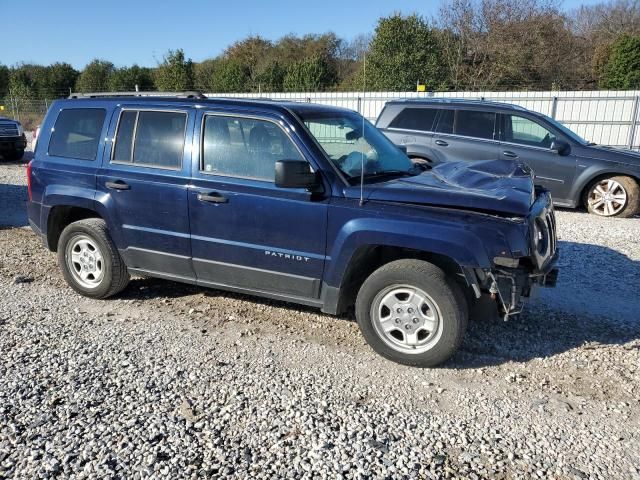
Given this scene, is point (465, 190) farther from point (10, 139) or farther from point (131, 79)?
point (131, 79)

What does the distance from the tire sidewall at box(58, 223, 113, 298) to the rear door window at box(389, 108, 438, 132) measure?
Answer: 6377 millimetres

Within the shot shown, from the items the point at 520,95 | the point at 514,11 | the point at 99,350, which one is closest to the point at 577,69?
the point at 514,11

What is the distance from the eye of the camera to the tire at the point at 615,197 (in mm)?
8961

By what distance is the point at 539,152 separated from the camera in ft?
30.2

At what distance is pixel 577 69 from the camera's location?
3022 cm

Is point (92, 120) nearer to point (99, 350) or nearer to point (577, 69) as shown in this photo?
point (99, 350)

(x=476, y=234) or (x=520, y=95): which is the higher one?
(x=520, y=95)

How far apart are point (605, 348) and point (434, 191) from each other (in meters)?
1.91

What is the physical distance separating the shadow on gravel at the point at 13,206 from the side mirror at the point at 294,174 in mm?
6280

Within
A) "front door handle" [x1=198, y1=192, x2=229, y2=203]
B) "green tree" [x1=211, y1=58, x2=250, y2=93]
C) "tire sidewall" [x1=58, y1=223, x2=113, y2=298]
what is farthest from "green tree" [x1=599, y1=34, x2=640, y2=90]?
"tire sidewall" [x1=58, y1=223, x2=113, y2=298]

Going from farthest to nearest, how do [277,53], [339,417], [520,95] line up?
[277,53]
[520,95]
[339,417]

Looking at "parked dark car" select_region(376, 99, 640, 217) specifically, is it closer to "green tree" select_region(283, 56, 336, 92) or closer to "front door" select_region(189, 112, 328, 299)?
"front door" select_region(189, 112, 328, 299)

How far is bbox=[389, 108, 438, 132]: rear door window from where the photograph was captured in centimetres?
974

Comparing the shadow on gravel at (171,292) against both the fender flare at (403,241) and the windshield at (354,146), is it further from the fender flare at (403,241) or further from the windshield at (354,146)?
the windshield at (354,146)
